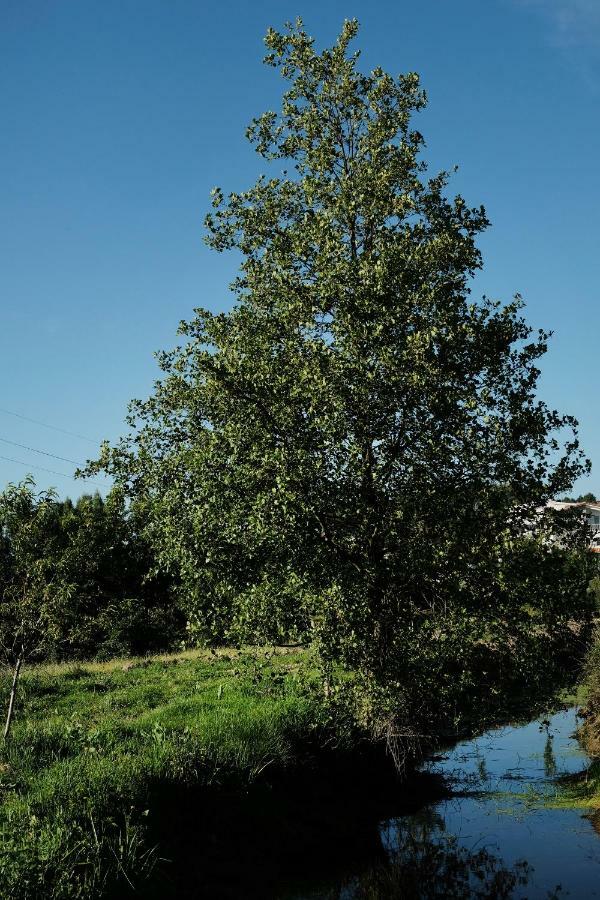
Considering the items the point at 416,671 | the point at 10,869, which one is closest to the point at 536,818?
the point at 416,671

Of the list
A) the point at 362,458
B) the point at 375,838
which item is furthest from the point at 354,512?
the point at 375,838

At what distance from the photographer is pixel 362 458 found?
18.2 m

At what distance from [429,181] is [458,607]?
11.5 m

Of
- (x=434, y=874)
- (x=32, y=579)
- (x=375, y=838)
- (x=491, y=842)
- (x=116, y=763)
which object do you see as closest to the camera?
(x=116, y=763)

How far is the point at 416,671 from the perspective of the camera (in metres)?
17.5

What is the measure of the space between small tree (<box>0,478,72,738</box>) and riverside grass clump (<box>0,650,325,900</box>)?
2212 millimetres

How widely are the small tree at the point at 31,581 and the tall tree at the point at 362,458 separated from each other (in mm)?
2919

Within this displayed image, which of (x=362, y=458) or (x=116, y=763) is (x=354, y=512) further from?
(x=116, y=763)

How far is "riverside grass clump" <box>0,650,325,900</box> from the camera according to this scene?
10133mm

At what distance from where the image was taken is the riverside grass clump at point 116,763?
33.2 feet

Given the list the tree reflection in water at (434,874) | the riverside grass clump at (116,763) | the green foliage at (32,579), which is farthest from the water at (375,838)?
the green foliage at (32,579)

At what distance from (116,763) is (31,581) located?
346 inches

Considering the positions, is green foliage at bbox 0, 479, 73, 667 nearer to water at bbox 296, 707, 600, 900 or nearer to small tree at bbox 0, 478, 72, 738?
small tree at bbox 0, 478, 72, 738

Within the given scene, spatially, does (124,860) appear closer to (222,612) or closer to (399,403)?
(222,612)
